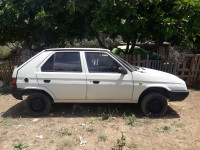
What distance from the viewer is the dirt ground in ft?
11.8

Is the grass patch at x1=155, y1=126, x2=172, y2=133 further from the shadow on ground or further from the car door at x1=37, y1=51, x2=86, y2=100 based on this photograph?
the car door at x1=37, y1=51, x2=86, y2=100

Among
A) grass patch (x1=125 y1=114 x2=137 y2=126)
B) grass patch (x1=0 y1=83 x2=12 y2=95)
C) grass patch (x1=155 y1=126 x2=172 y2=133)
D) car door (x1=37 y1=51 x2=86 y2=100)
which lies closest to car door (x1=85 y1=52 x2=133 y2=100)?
car door (x1=37 y1=51 x2=86 y2=100)

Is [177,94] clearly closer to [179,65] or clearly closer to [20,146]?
[179,65]

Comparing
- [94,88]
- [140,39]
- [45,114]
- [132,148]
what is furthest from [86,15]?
[132,148]

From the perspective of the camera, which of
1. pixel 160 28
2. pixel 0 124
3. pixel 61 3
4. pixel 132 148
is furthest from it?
pixel 61 3

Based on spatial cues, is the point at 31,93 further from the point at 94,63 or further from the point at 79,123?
the point at 94,63

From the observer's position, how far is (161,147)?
3514mm

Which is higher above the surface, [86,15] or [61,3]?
[61,3]

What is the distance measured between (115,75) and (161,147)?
193cm

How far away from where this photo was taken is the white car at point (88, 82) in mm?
4664

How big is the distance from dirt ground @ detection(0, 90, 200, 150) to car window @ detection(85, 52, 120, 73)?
1.15 metres

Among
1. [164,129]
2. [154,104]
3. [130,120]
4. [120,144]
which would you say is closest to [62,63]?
[130,120]

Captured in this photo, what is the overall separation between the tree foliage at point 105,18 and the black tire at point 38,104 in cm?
301

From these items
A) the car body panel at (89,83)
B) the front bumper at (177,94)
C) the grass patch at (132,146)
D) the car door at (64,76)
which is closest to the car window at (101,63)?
the car body panel at (89,83)
